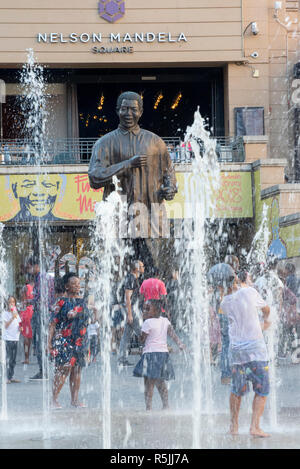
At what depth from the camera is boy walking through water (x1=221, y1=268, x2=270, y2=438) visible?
6840 millimetres

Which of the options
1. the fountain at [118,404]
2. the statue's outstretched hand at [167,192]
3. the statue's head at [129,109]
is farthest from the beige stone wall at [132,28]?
the statue's outstretched hand at [167,192]

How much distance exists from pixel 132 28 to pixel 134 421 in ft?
69.7

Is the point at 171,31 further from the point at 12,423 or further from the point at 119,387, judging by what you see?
the point at 12,423

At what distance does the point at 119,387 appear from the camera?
970 cm

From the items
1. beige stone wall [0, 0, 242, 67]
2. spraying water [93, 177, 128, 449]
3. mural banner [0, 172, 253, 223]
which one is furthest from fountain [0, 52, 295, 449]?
beige stone wall [0, 0, 242, 67]

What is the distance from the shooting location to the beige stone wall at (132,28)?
1063 inches

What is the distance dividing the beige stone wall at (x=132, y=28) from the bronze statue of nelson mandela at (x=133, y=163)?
18.6m

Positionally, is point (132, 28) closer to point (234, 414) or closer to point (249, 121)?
point (249, 121)

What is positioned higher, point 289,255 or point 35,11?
point 35,11

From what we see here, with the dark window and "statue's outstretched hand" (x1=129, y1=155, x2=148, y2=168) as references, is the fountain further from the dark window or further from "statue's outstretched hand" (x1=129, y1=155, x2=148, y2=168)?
the dark window

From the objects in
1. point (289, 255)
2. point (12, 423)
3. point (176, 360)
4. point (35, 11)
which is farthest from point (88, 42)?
point (12, 423)

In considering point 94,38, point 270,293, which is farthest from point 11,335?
point 94,38
